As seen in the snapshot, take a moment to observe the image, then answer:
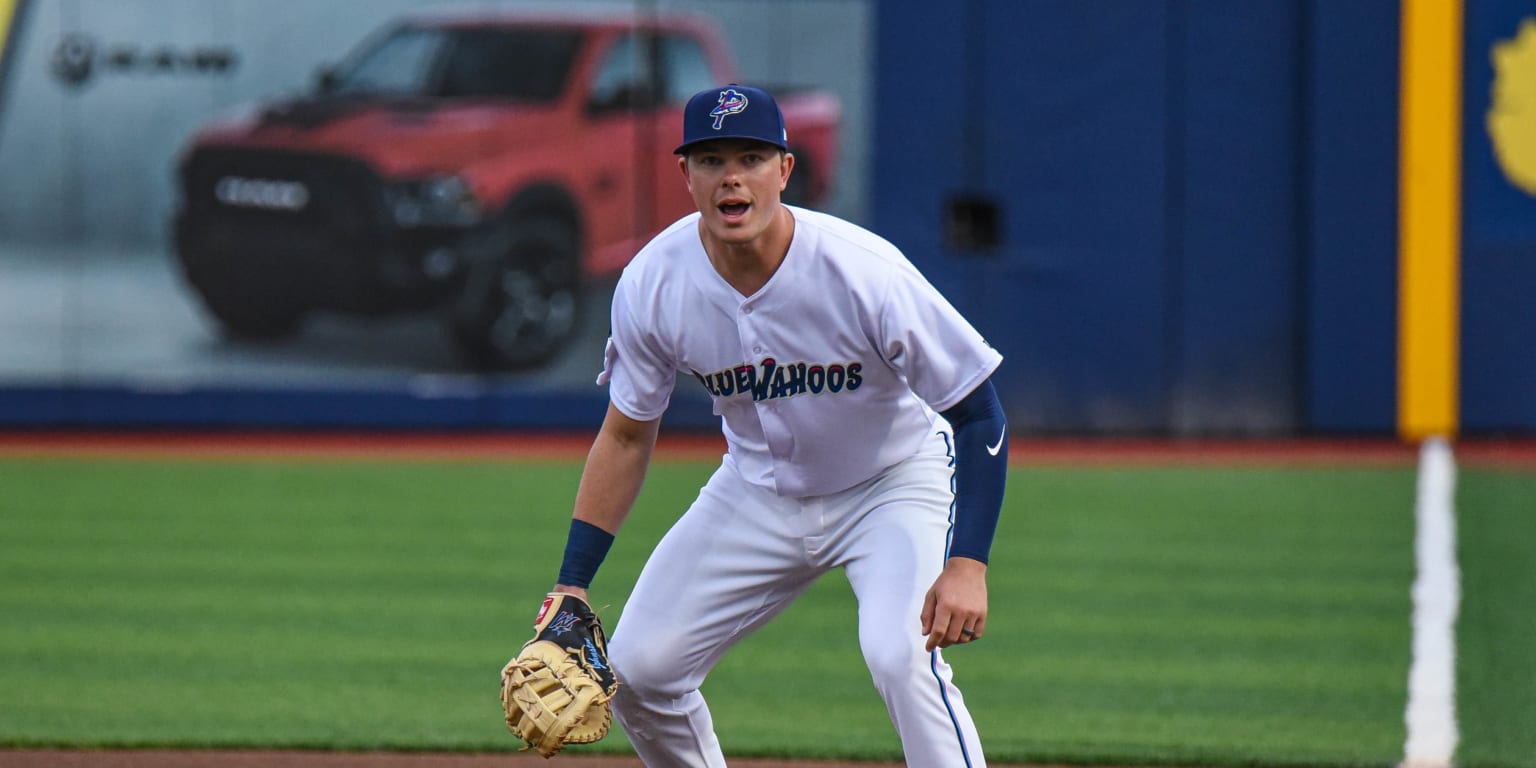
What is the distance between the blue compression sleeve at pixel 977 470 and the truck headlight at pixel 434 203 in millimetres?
10232

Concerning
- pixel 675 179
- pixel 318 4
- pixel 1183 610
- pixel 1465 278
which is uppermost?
pixel 318 4

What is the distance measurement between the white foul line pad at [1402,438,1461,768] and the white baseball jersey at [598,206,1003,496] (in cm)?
229

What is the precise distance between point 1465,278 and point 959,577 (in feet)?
36.3

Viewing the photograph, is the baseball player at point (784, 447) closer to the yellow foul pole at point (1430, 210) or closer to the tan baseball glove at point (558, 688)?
the tan baseball glove at point (558, 688)

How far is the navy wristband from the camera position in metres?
4.18

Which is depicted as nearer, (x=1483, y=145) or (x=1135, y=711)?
(x=1135, y=711)

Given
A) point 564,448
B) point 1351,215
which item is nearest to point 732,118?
point 564,448

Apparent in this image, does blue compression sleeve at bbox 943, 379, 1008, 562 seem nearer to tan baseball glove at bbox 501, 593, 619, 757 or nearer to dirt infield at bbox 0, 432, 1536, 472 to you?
tan baseball glove at bbox 501, 593, 619, 757

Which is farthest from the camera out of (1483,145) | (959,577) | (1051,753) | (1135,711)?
(1483,145)

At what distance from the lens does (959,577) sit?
389 centimetres

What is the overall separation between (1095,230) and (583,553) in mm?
10417

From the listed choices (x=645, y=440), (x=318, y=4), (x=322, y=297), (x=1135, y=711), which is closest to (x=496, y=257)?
(x=322, y=297)

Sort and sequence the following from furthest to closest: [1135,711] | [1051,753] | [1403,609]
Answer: [1403,609], [1135,711], [1051,753]

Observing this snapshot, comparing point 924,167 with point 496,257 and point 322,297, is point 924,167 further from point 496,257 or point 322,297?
point 322,297
